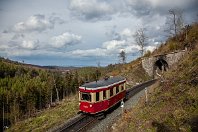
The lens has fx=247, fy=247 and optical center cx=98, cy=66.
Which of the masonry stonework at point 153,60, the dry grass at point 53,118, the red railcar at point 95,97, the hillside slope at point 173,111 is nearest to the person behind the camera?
the hillside slope at point 173,111

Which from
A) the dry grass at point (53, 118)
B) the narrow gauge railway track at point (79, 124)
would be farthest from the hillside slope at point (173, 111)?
the dry grass at point (53, 118)

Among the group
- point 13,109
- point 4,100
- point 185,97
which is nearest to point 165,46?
point 185,97

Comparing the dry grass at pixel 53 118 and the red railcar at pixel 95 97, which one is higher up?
the red railcar at pixel 95 97

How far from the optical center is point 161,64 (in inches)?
2287

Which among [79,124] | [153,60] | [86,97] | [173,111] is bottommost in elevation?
[79,124]

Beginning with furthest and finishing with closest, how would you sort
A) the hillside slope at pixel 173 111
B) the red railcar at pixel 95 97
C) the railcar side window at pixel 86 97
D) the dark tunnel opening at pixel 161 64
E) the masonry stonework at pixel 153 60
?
the dark tunnel opening at pixel 161 64 → the masonry stonework at pixel 153 60 → the railcar side window at pixel 86 97 → the red railcar at pixel 95 97 → the hillside slope at pixel 173 111

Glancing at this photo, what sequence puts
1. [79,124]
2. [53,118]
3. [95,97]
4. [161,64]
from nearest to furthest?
1. [79,124]
2. [95,97]
3. [53,118]
4. [161,64]

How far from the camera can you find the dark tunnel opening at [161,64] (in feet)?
182

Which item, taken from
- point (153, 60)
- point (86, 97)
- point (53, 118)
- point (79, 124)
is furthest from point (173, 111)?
point (153, 60)

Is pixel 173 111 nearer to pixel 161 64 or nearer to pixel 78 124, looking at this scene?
pixel 78 124

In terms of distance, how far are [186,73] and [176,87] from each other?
233 centimetres

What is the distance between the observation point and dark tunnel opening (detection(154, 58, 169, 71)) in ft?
182

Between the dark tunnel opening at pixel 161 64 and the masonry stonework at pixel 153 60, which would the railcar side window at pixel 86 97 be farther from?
the dark tunnel opening at pixel 161 64

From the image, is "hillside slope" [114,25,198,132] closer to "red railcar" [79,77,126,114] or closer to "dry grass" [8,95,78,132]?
"red railcar" [79,77,126,114]
